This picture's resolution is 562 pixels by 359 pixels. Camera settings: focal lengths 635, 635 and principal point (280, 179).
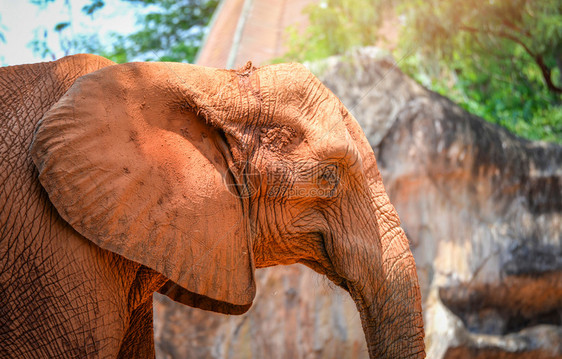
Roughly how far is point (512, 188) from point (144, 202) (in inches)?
210

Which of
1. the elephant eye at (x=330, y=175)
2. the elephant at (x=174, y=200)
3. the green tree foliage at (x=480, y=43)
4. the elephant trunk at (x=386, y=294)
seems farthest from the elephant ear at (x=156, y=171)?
the green tree foliage at (x=480, y=43)

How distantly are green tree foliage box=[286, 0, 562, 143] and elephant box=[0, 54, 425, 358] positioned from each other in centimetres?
455

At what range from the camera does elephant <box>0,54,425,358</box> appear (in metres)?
2.27

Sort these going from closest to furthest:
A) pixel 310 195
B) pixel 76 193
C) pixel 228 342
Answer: pixel 76 193 → pixel 310 195 → pixel 228 342

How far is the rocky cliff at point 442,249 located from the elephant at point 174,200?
10.4 feet

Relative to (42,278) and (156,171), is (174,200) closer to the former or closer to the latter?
(156,171)

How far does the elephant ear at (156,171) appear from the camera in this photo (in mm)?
2260

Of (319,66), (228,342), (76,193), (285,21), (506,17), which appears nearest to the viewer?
(76,193)

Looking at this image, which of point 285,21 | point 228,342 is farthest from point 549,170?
point 285,21

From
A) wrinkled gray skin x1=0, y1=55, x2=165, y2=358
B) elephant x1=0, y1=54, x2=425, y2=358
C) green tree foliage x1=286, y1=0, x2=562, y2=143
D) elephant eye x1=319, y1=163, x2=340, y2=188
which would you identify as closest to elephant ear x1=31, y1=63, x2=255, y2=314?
elephant x1=0, y1=54, x2=425, y2=358

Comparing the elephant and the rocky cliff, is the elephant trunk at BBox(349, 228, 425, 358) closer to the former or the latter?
the elephant

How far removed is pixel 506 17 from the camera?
25.8 ft

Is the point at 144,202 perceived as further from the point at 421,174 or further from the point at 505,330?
the point at 505,330

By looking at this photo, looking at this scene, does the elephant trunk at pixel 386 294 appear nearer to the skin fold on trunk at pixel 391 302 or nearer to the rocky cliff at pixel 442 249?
the skin fold on trunk at pixel 391 302
